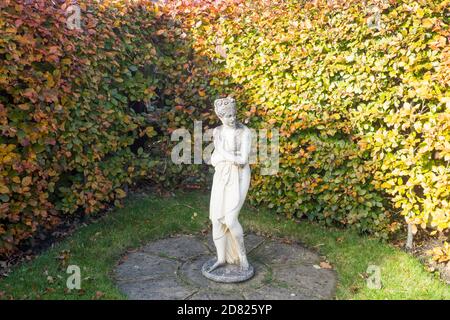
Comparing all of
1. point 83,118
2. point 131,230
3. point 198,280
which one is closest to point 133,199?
point 131,230

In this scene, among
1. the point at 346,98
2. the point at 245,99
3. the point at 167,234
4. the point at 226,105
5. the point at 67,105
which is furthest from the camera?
the point at 245,99

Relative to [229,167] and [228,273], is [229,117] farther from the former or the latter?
[228,273]

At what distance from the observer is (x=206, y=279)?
4.50 metres

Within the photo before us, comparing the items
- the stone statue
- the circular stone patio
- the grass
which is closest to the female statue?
the stone statue

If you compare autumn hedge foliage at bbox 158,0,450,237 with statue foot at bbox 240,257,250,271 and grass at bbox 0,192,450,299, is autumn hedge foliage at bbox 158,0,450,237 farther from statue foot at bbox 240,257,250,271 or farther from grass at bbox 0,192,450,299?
statue foot at bbox 240,257,250,271

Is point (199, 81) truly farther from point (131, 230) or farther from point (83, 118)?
point (131, 230)

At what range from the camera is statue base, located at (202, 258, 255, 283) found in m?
4.42

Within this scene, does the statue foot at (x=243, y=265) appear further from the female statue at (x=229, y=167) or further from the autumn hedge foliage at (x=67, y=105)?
the autumn hedge foliage at (x=67, y=105)

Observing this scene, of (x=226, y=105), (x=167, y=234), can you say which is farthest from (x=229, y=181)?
(x=167, y=234)

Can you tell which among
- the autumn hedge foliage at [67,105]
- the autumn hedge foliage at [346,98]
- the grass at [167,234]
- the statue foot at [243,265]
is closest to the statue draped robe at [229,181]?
the statue foot at [243,265]

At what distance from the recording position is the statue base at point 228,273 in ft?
14.5

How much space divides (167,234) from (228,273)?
145 centimetres

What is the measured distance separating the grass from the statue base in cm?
93

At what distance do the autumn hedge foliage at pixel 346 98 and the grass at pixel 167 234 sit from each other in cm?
37
